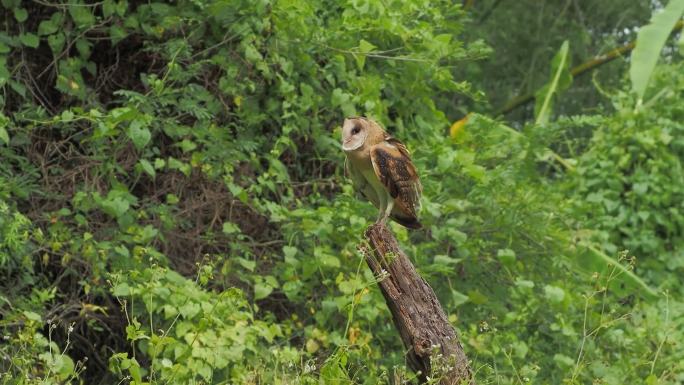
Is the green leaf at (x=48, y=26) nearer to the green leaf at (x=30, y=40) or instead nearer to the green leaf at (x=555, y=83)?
the green leaf at (x=30, y=40)

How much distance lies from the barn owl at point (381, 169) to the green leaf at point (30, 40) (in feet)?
6.20

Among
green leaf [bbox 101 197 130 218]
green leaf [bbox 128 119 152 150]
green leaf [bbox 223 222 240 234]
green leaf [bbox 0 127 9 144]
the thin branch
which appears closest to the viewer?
green leaf [bbox 0 127 9 144]

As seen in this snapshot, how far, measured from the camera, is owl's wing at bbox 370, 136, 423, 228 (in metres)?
5.05

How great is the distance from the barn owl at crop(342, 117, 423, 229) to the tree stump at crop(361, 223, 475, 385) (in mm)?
390

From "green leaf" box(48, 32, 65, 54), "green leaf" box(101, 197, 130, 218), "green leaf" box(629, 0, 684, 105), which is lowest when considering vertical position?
"green leaf" box(101, 197, 130, 218)

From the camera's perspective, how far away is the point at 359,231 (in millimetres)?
6129

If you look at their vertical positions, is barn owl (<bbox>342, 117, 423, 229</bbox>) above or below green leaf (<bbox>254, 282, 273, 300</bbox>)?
above

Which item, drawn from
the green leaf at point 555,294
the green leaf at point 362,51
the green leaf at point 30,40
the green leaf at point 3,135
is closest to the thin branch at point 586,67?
the green leaf at point 362,51

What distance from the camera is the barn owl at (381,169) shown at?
503 centimetres

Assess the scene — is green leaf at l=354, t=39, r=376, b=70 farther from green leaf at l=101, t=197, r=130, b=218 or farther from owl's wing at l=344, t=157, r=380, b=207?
green leaf at l=101, t=197, r=130, b=218

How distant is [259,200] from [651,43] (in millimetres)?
3008

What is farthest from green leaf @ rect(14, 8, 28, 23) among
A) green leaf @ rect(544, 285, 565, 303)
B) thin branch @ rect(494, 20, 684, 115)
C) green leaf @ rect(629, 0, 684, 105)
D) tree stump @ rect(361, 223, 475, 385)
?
thin branch @ rect(494, 20, 684, 115)

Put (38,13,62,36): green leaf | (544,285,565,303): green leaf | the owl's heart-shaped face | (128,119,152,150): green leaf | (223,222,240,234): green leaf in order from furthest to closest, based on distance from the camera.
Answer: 1. (544,285,565,303): green leaf
2. (38,13,62,36): green leaf
3. (223,222,240,234): green leaf
4. (128,119,152,150): green leaf
5. the owl's heart-shaped face

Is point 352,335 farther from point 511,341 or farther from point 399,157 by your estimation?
point 399,157
